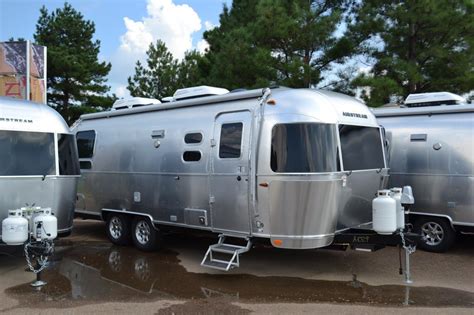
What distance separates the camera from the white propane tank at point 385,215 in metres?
6.70

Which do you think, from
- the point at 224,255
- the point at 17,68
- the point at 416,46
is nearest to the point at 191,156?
the point at 224,255

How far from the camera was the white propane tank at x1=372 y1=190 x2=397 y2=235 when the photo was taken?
22.0 feet

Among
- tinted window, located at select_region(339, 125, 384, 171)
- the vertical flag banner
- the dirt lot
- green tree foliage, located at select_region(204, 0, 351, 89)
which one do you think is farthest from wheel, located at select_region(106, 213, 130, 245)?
the vertical flag banner

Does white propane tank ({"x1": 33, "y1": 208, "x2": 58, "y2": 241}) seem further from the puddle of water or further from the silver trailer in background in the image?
the silver trailer in background

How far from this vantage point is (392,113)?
32.2ft

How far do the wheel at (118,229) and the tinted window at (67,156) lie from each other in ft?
4.75

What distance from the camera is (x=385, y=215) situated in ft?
22.0

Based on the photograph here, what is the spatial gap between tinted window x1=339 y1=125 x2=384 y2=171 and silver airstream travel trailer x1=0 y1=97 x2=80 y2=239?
4573mm

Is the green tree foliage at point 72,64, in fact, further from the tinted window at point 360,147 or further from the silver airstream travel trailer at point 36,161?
the tinted window at point 360,147

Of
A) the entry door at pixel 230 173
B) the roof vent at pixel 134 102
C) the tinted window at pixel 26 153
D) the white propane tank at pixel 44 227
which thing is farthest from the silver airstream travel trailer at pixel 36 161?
the entry door at pixel 230 173

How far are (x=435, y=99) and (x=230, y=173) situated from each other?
181 inches

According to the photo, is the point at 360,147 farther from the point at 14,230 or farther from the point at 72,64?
the point at 72,64

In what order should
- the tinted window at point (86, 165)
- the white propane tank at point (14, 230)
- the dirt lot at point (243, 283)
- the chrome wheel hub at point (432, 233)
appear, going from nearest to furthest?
the dirt lot at point (243, 283) < the white propane tank at point (14, 230) < the chrome wheel hub at point (432, 233) < the tinted window at point (86, 165)

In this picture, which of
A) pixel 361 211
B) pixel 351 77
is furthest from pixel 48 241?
pixel 351 77
